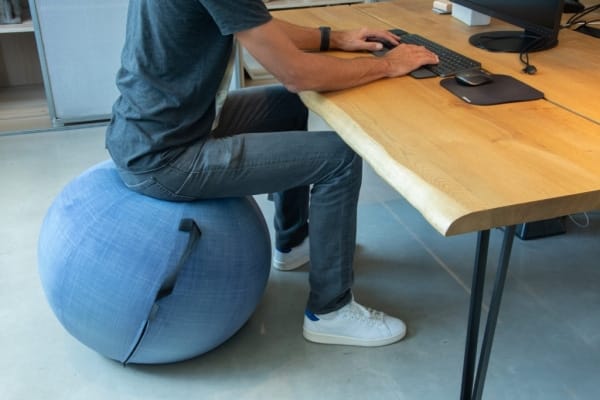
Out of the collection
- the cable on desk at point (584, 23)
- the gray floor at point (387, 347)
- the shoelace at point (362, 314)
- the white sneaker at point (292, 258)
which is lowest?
the gray floor at point (387, 347)

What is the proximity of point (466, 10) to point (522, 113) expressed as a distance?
868mm

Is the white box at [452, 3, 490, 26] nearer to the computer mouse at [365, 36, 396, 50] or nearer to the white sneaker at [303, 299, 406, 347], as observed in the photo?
the computer mouse at [365, 36, 396, 50]

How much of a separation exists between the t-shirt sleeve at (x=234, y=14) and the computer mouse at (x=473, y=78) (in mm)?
502

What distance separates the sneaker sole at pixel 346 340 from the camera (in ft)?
6.21

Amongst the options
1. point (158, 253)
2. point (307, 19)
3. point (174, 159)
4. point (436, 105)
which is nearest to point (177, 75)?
point (174, 159)

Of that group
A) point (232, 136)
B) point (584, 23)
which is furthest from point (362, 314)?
point (584, 23)

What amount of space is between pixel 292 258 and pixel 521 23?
0.99 metres

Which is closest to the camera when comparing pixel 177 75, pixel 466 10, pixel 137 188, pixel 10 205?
pixel 177 75

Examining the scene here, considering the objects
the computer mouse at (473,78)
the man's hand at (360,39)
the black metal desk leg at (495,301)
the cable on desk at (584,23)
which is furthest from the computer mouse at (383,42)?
the black metal desk leg at (495,301)

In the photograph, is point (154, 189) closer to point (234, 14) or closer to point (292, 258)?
point (234, 14)

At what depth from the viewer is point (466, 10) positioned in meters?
2.22

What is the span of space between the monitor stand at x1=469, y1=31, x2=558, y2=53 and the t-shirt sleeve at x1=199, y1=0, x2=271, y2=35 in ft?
2.53

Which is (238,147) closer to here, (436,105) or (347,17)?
(436,105)

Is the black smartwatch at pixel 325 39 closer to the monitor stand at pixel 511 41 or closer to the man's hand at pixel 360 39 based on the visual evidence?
the man's hand at pixel 360 39
